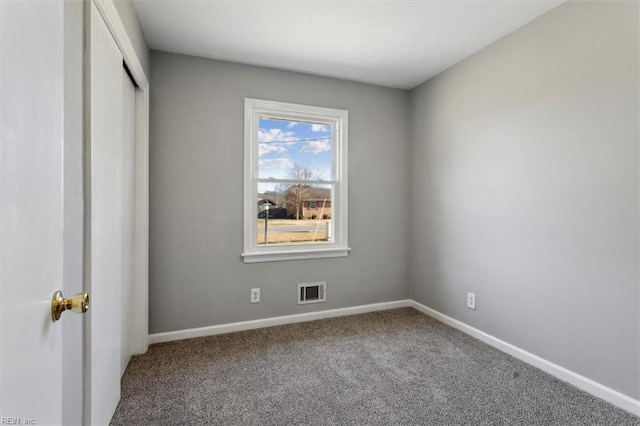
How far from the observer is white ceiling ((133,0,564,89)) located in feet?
6.81

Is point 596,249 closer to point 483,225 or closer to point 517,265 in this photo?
point 517,265

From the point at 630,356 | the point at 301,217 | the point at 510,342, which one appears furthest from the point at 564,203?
the point at 301,217

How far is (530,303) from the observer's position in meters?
2.28

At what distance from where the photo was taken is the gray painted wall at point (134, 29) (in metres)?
1.75

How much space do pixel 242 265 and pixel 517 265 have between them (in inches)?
88.9

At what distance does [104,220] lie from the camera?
148 centimetres

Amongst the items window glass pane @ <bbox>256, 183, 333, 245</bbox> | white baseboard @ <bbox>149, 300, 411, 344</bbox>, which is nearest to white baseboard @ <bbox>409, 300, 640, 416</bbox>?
white baseboard @ <bbox>149, 300, 411, 344</bbox>

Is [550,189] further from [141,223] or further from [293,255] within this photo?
[141,223]

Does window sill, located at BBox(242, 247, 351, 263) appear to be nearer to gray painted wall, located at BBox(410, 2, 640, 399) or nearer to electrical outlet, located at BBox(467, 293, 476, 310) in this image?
gray painted wall, located at BBox(410, 2, 640, 399)

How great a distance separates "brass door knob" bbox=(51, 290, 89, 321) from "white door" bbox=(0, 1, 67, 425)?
17mm

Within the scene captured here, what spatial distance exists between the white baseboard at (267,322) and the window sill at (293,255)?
56 cm

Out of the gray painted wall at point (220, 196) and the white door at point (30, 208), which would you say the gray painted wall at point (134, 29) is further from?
the white door at point (30, 208)

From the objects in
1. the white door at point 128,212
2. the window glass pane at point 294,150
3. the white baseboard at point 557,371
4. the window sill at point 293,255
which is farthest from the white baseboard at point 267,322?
the window glass pane at point 294,150

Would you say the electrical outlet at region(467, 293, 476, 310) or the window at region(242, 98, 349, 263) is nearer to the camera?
the electrical outlet at region(467, 293, 476, 310)
